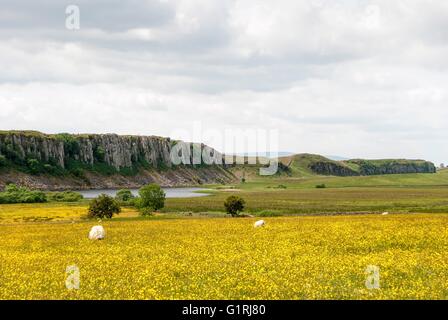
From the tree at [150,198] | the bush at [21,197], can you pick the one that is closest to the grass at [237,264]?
the tree at [150,198]

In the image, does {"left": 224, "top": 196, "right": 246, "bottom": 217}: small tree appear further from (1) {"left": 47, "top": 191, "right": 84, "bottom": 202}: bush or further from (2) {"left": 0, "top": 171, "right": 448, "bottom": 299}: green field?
(1) {"left": 47, "top": 191, "right": 84, "bottom": 202}: bush

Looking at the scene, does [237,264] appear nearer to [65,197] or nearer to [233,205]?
[233,205]

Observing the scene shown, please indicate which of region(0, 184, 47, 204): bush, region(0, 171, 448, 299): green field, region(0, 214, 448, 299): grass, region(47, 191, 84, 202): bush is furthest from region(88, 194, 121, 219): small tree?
region(47, 191, 84, 202): bush

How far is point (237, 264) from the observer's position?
2770 centimetres

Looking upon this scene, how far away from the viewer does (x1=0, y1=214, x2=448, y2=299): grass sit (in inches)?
837

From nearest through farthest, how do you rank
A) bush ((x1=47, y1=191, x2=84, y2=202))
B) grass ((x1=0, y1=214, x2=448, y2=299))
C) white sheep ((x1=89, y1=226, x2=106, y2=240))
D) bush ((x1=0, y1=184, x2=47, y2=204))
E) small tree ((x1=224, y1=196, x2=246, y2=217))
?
1. grass ((x1=0, y1=214, x2=448, y2=299))
2. white sheep ((x1=89, y1=226, x2=106, y2=240))
3. small tree ((x1=224, y1=196, x2=246, y2=217))
4. bush ((x1=0, y1=184, x2=47, y2=204))
5. bush ((x1=47, y1=191, x2=84, y2=202))

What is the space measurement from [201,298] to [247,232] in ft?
86.8

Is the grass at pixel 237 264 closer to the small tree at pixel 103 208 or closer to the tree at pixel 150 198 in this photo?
the small tree at pixel 103 208

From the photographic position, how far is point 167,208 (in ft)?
373

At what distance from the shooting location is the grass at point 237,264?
21.3 metres

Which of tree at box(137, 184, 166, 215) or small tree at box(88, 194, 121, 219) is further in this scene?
tree at box(137, 184, 166, 215)

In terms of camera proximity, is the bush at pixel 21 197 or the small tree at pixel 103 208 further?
the bush at pixel 21 197

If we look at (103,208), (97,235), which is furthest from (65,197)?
(97,235)
